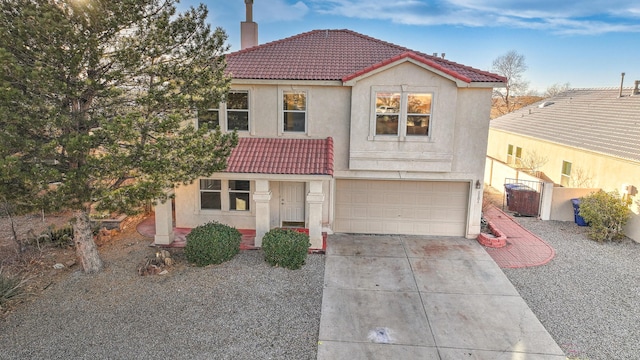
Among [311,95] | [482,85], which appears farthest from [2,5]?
[482,85]

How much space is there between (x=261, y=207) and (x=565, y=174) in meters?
15.6

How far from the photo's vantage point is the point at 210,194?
47.3ft

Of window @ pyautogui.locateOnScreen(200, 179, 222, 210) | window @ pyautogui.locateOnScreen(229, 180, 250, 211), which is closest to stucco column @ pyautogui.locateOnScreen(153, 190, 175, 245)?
window @ pyautogui.locateOnScreen(200, 179, 222, 210)

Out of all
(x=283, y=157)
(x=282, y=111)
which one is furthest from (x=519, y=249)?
(x=282, y=111)

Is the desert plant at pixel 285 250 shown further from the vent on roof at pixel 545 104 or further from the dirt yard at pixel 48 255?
the vent on roof at pixel 545 104

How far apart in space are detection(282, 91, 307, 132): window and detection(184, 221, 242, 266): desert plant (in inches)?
178

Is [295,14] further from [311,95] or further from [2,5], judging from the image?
[2,5]

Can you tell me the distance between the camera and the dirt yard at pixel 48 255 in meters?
10.3

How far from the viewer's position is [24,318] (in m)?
8.57

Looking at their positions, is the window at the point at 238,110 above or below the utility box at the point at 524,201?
above

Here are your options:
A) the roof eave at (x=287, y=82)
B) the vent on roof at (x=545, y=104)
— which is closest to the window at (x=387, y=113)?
the roof eave at (x=287, y=82)

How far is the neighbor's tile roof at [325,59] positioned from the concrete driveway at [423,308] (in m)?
5.94

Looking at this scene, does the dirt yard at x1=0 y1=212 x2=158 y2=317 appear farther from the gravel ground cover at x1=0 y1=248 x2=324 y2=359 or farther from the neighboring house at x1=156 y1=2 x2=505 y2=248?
the neighboring house at x1=156 y1=2 x2=505 y2=248

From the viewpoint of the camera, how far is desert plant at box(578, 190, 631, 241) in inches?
562
